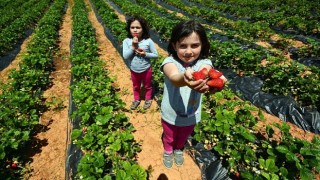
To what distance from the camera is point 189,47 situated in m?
2.21

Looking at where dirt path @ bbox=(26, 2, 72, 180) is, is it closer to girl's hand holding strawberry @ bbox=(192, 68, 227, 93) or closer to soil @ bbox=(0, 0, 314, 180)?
soil @ bbox=(0, 0, 314, 180)

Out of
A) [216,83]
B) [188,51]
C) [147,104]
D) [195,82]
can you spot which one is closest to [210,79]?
[216,83]

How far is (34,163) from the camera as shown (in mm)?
4078

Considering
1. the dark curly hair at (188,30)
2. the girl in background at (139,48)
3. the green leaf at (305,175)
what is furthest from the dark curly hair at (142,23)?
the green leaf at (305,175)

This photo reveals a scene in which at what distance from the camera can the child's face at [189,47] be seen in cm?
216

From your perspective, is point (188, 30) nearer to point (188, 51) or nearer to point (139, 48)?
point (188, 51)

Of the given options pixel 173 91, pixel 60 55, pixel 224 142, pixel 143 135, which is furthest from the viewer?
pixel 60 55

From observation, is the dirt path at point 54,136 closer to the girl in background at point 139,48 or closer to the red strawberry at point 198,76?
the girl in background at point 139,48

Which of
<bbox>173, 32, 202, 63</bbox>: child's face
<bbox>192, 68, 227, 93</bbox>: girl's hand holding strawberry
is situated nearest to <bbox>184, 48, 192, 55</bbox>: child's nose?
<bbox>173, 32, 202, 63</bbox>: child's face

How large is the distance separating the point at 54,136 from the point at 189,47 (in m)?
Result: 3.92

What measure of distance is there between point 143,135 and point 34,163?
2081 millimetres

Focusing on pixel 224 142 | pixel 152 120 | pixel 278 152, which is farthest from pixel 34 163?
pixel 278 152

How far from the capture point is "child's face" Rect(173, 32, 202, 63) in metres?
2.16

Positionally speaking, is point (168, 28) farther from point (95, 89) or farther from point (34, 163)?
point (34, 163)
